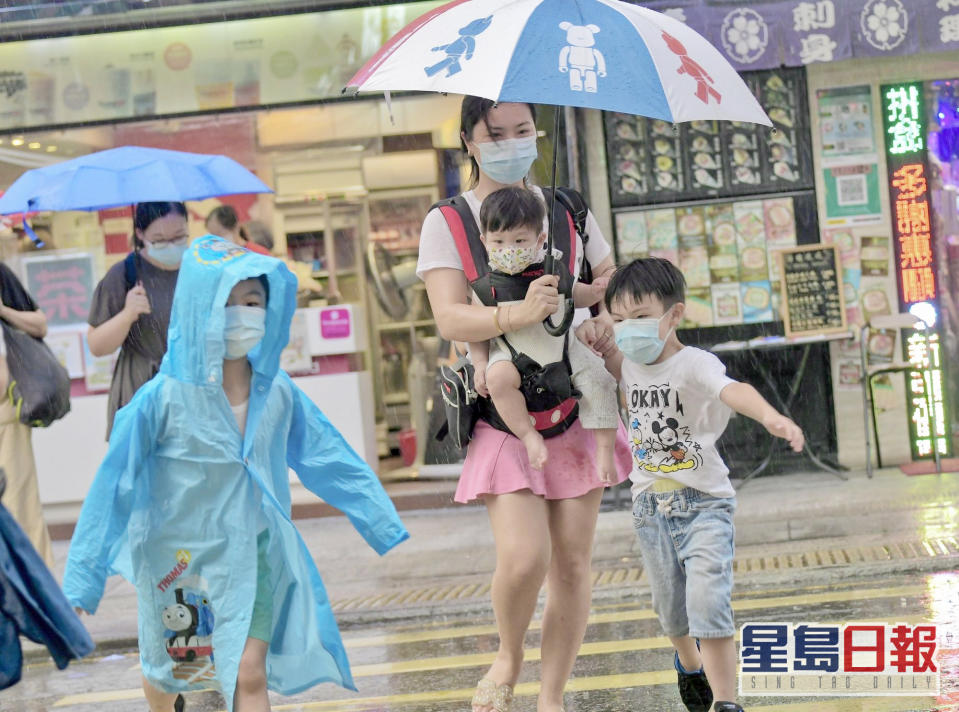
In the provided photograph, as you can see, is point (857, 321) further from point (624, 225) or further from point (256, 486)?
point (256, 486)

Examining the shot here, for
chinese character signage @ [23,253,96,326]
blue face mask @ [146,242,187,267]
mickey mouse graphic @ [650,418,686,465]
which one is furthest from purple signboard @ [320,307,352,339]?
mickey mouse graphic @ [650,418,686,465]

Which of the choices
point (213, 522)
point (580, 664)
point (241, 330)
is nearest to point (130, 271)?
point (241, 330)

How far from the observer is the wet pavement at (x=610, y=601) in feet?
19.2

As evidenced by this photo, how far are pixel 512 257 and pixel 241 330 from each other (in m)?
0.95

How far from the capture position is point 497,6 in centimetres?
457

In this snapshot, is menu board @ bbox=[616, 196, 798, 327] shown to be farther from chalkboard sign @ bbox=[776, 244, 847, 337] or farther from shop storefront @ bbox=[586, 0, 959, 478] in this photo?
chalkboard sign @ bbox=[776, 244, 847, 337]

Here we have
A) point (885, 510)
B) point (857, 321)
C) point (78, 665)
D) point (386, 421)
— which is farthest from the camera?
point (386, 421)

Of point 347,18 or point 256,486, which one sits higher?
point 347,18

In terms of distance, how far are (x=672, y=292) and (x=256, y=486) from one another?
1.47m

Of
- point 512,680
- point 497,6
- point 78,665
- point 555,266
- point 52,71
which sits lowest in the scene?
point 78,665

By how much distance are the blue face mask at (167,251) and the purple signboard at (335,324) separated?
434 cm

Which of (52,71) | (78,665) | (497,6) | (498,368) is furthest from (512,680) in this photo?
(52,71)

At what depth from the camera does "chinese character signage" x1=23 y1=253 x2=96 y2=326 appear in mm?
11320

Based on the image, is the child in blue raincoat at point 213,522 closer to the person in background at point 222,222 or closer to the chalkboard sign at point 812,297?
→ the person in background at point 222,222
